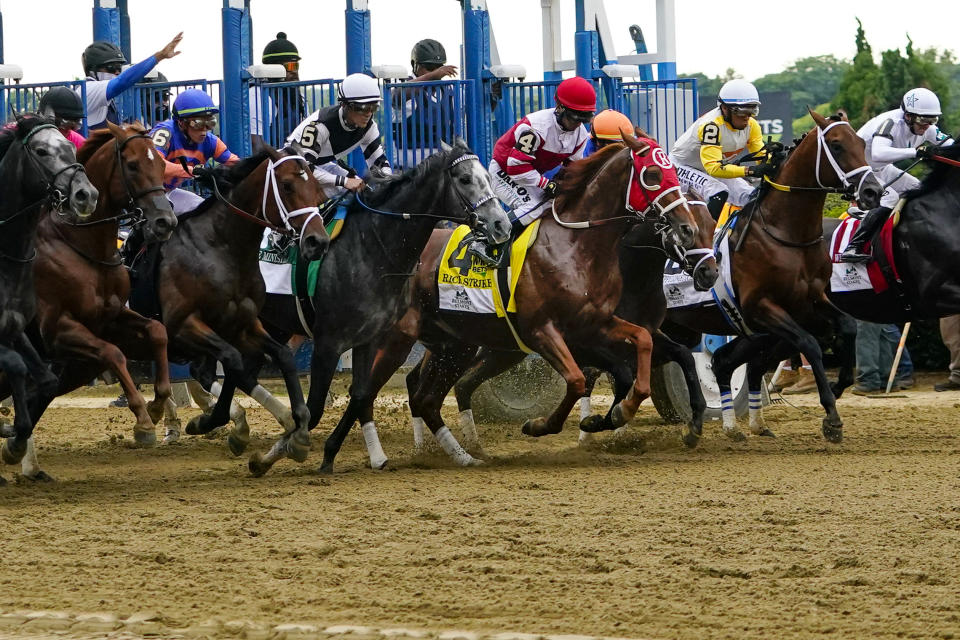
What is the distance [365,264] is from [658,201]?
1851 mm

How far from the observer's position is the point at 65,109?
30.5 ft

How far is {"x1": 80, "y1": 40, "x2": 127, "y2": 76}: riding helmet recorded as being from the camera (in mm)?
12164

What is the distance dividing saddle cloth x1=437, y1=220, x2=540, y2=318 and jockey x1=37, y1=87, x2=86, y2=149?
2435 mm

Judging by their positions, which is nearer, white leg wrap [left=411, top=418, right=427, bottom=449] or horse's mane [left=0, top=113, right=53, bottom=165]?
horse's mane [left=0, top=113, right=53, bottom=165]

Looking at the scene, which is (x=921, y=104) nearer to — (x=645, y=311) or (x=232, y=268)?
(x=645, y=311)

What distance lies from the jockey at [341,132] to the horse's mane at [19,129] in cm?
184

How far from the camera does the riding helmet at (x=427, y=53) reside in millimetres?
13266

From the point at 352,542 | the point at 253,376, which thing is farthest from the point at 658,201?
the point at 352,542

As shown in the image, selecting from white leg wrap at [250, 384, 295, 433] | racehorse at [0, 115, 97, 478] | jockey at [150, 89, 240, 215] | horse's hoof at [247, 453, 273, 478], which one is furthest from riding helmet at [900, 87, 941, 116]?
racehorse at [0, 115, 97, 478]

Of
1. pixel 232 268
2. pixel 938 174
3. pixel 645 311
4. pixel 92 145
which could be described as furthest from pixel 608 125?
pixel 92 145

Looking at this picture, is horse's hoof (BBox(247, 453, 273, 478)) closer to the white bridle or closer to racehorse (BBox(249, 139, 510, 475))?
racehorse (BBox(249, 139, 510, 475))

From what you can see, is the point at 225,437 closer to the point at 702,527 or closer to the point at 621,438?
the point at 621,438

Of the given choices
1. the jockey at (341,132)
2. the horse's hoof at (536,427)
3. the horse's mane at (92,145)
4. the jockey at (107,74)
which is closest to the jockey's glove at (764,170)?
the horse's hoof at (536,427)

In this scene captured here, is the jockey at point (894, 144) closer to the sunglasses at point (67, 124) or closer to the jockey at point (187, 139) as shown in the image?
the jockey at point (187, 139)
